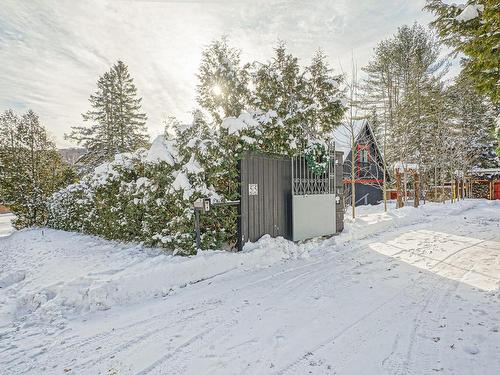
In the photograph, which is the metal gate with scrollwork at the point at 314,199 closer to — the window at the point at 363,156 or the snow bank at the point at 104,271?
the snow bank at the point at 104,271

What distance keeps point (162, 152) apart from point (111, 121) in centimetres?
2188

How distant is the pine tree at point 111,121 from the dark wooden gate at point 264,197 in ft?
62.8

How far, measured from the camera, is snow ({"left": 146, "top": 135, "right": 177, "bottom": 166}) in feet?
19.4

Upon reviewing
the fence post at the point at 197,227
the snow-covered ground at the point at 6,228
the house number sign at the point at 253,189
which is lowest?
the snow-covered ground at the point at 6,228

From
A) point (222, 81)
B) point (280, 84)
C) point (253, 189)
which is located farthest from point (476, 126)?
point (253, 189)

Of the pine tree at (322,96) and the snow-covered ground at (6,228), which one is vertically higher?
the pine tree at (322,96)

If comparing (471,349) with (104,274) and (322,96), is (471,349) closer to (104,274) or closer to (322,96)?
(104,274)

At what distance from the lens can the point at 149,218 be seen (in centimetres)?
657

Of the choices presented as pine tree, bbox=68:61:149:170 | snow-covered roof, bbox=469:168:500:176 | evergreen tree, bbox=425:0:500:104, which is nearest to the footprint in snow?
evergreen tree, bbox=425:0:500:104

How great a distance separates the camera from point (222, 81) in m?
11.2

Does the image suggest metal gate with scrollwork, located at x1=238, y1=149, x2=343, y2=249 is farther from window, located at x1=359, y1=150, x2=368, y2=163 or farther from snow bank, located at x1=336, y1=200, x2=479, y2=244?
window, located at x1=359, y1=150, x2=368, y2=163

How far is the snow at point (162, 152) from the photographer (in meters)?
5.91

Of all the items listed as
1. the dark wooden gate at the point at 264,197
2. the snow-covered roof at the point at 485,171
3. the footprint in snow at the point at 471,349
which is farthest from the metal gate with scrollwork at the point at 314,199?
the snow-covered roof at the point at 485,171

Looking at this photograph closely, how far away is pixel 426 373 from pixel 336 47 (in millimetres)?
12362
